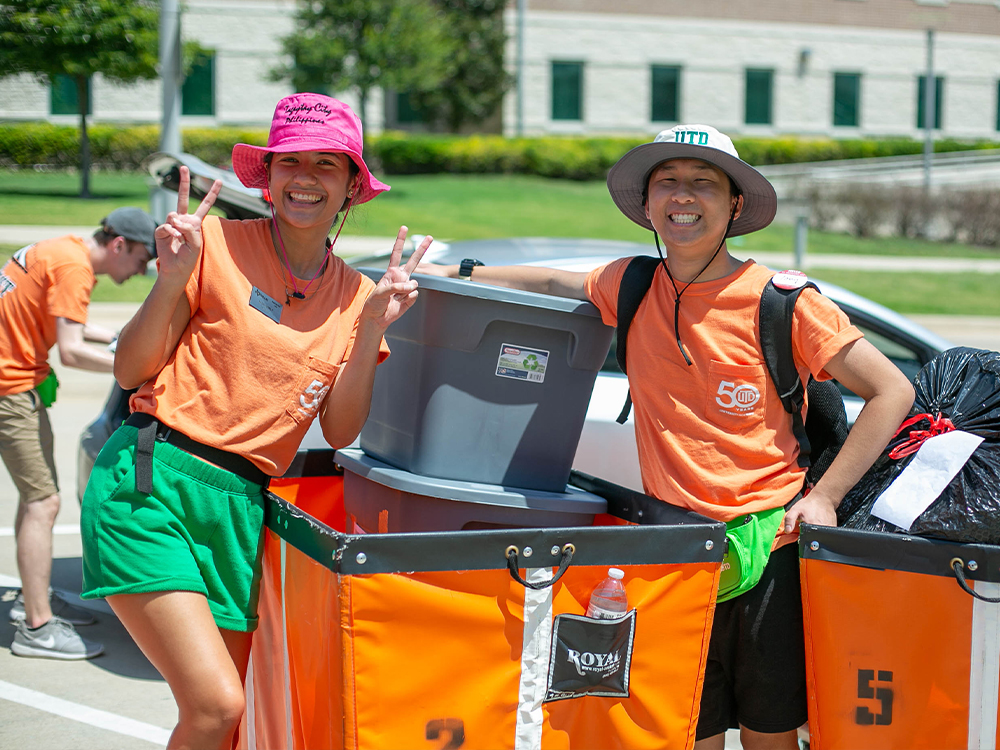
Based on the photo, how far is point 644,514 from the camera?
2887 millimetres

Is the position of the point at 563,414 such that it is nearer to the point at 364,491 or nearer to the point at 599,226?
the point at 364,491

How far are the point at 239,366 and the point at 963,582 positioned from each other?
5.87ft

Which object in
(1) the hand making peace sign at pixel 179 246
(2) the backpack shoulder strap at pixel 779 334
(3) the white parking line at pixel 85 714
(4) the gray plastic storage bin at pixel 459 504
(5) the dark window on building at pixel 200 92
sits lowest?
(3) the white parking line at pixel 85 714

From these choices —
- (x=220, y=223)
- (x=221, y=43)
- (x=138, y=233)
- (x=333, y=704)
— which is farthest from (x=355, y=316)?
(x=221, y=43)

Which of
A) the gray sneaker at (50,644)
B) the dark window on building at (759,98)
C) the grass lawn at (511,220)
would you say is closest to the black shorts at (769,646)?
the gray sneaker at (50,644)

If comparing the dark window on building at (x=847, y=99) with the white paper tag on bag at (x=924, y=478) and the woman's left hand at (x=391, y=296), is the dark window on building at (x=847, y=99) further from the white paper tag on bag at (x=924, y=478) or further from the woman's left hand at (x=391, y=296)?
the woman's left hand at (x=391, y=296)

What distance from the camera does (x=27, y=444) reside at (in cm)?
450

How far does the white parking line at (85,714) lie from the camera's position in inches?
155

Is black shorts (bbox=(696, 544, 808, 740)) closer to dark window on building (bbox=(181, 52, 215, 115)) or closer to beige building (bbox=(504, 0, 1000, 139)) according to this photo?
dark window on building (bbox=(181, 52, 215, 115))

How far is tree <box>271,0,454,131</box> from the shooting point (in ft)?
91.8

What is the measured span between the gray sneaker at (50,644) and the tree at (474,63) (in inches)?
1281

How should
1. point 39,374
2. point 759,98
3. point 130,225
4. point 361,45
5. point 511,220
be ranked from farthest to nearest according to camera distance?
point 759,98, point 361,45, point 511,220, point 130,225, point 39,374

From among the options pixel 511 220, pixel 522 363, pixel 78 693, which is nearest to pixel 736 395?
pixel 522 363

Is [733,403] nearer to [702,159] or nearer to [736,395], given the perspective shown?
[736,395]
